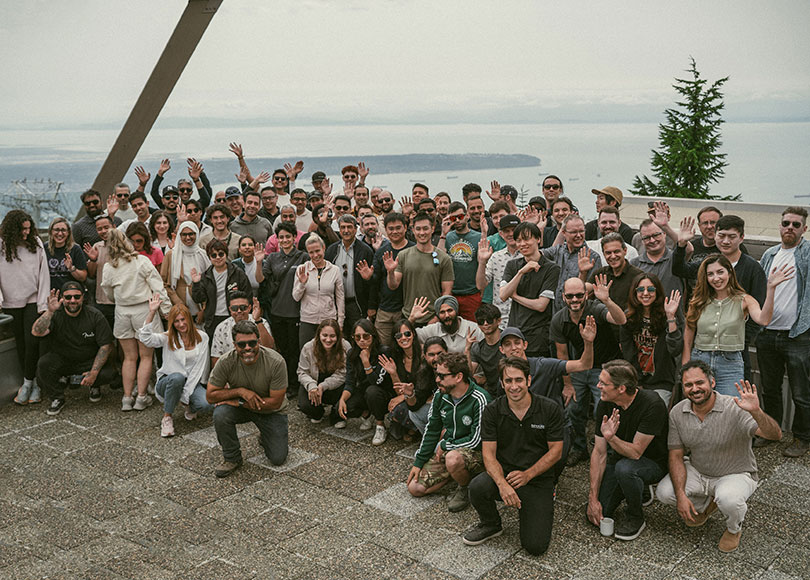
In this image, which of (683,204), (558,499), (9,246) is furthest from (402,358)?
(683,204)

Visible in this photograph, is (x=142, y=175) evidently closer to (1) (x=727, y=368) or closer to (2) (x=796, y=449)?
(1) (x=727, y=368)

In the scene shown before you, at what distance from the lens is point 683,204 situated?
11.5 m

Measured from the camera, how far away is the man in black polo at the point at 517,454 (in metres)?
4.40

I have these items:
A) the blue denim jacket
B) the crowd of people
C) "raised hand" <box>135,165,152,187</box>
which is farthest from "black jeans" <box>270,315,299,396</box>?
the blue denim jacket

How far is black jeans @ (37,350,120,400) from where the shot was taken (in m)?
6.86

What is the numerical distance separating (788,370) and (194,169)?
6717 mm

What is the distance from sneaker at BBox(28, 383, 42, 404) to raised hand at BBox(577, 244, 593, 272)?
520cm

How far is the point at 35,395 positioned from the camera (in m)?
7.03

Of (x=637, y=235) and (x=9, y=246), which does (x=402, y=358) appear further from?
(x=9, y=246)

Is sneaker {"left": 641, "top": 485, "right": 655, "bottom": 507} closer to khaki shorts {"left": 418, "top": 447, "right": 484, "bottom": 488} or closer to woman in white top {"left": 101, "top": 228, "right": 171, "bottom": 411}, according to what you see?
khaki shorts {"left": 418, "top": 447, "right": 484, "bottom": 488}

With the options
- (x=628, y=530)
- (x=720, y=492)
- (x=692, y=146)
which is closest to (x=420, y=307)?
(x=628, y=530)

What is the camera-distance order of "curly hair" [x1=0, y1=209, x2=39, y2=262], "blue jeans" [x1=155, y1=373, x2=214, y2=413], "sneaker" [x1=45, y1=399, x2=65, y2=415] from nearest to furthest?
1. "blue jeans" [x1=155, y1=373, x2=214, y2=413]
2. "sneaker" [x1=45, y1=399, x2=65, y2=415]
3. "curly hair" [x1=0, y1=209, x2=39, y2=262]

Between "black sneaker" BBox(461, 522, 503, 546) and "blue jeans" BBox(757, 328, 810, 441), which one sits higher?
"blue jeans" BBox(757, 328, 810, 441)

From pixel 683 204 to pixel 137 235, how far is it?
8221mm
